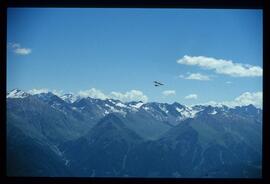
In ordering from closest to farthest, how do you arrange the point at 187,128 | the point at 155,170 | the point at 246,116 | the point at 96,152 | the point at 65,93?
the point at 155,170 < the point at 96,152 < the point at 187,128 < the point at 246,116 < the point at 65,93

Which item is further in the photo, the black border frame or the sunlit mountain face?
the sunlit mountain face

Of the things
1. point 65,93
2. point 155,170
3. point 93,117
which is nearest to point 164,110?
point 93,117

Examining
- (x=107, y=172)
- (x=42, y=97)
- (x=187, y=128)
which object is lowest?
(x=107, y=172)

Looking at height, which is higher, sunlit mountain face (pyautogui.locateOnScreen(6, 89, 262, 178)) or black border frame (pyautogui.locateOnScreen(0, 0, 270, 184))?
black border frame (pyautogui.locateOnScreen(0, 0, 270, 184))
